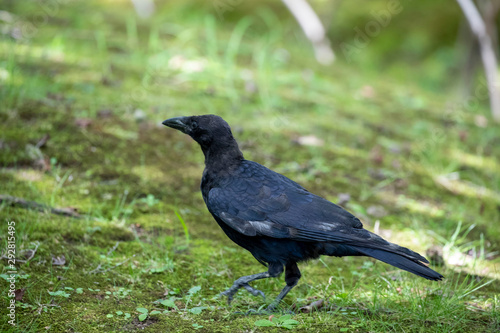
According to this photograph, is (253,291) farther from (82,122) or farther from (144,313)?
(82,122)

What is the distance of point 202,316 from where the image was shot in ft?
8.35

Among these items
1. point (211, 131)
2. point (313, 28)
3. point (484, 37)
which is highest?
point (484, 37)

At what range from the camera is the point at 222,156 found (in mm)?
3080

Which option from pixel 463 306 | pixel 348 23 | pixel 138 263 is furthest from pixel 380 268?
pixel 348 23

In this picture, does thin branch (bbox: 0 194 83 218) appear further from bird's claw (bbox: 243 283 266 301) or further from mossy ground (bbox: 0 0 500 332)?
bird's claw (bbox: 243 283 266 301)

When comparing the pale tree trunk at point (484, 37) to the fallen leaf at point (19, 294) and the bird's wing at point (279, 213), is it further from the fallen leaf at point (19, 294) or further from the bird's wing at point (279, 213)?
the fallen leaf at point (19, 294)

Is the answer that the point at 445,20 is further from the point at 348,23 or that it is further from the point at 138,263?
the point at 138,263

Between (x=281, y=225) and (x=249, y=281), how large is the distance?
40 cm

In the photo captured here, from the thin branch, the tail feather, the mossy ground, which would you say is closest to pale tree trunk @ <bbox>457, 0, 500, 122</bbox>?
the mossy ground

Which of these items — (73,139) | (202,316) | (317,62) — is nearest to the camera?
(202,316)

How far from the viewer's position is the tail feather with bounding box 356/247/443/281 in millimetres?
2342

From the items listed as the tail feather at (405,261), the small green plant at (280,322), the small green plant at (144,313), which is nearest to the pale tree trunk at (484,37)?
the tail feather at (405,261)

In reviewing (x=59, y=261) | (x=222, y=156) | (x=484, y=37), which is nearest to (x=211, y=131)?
(x=222, y=156)

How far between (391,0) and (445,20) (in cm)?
134
